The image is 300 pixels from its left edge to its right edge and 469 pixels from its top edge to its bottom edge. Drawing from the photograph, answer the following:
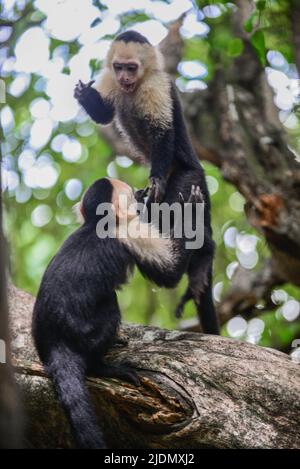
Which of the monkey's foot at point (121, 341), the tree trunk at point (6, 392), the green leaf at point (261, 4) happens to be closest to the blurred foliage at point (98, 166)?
the green leaf at point (261, 4)

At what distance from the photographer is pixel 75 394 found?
349cm

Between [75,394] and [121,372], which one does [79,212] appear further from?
[75,394]

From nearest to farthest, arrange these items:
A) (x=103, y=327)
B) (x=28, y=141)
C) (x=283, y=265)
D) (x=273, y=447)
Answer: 1. (x=273, y=447)
2. (x=103, y=327)
3. (x=283, y=265)
4. (x=28, y=141)

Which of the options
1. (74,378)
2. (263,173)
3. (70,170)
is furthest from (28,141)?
(74,378)

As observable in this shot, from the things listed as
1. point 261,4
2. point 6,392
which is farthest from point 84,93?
point 6,392

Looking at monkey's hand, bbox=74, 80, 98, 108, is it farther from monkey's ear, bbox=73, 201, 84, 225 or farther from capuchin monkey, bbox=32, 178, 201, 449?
capuchin monkey, bbox=32, 178, 201, 449

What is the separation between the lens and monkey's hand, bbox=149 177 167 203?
4934 millimetres

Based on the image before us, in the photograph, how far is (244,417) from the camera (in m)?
3.71

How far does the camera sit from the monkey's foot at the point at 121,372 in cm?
369

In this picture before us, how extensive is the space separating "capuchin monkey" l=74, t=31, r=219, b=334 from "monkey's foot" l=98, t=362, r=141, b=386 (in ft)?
5.44

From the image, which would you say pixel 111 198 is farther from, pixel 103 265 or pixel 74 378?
pixel 74 378

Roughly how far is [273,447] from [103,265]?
58.4 inches

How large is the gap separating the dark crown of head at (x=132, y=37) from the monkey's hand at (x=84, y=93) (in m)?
0.57

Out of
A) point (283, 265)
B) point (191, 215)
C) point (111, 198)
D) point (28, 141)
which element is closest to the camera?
point (111, 198)
